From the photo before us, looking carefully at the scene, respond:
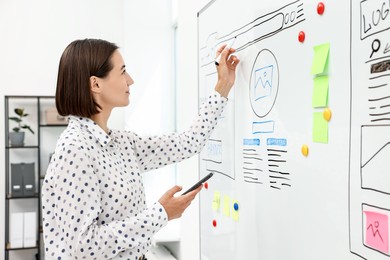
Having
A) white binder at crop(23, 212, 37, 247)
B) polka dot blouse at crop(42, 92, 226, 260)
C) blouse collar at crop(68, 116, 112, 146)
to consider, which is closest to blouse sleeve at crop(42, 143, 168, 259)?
polka dot blouse at crop(42, 92, 226, 260)

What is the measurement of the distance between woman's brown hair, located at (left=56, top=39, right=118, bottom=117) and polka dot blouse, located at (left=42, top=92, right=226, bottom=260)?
0.15 ft

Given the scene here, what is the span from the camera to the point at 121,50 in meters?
3.82

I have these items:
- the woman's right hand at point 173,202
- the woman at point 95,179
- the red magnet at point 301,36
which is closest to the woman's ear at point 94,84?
the woman at point 95,179

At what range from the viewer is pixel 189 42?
216 cm

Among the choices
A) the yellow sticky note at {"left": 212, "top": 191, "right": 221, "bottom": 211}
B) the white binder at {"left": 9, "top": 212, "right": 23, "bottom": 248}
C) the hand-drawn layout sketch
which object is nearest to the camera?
the hand-drawn layout sketch

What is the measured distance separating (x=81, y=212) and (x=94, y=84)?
1.28ft

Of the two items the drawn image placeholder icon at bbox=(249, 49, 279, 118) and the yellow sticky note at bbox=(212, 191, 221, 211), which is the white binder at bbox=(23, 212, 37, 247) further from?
the drawn image placeholder icon at bbox=(249, 49, 279, 118)

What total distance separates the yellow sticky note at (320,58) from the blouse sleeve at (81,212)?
2.13 feet

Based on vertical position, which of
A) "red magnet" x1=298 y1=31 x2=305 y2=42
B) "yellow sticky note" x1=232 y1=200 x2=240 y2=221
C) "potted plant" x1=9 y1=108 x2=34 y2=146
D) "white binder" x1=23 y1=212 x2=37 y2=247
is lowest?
"white binder" x1=23 y1=212 x2=37 y2=247

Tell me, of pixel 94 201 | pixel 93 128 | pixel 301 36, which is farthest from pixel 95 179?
pixel 301 36

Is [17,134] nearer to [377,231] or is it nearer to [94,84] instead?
[94,84]

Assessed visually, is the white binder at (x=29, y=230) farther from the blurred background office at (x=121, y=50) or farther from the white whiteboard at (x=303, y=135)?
the white whiteboard at (x=303, y=135)

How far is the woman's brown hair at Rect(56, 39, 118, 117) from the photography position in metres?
1.24

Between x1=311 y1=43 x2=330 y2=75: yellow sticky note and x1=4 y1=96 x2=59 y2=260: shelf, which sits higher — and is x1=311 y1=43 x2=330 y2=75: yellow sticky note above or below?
above
